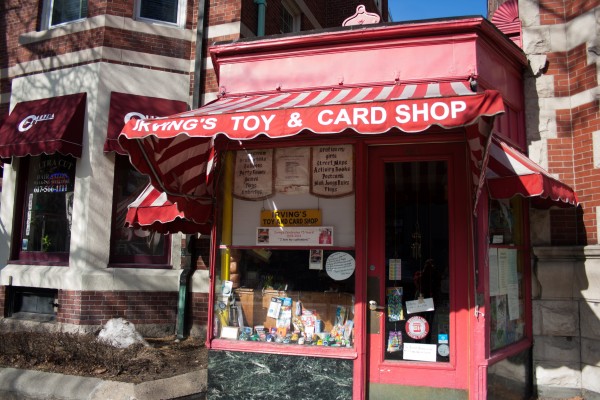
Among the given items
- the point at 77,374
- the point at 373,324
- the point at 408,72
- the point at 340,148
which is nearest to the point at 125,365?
the point at 77,374

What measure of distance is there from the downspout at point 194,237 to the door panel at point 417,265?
162 inches

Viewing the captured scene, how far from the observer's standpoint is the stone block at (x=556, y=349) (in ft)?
18.1

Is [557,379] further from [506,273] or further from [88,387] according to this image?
[88,387]

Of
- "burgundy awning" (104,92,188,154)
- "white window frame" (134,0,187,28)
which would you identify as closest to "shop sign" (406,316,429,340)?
"burgundy awning" (104,92,188,154)

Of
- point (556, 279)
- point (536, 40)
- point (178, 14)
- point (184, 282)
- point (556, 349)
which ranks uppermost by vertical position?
point (178, 14)

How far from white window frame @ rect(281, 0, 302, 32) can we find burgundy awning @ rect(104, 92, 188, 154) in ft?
12.9

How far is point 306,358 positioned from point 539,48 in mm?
4557

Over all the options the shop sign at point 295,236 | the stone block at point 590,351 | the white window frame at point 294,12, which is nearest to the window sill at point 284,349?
the shop sign at point 295,236

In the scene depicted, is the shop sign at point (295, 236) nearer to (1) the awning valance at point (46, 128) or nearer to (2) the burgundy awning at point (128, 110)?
(2) the burgundy awning at point (128, 110)

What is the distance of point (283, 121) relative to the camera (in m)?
4.24

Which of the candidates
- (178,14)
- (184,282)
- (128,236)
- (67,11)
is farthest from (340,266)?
A: (67,11)

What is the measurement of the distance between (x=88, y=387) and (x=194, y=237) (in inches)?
134

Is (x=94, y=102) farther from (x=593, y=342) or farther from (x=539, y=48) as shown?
(x=593, y=342)

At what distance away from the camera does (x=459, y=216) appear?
496 cm
